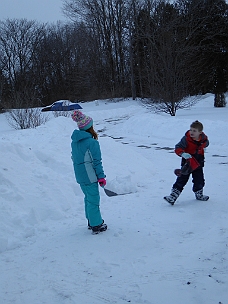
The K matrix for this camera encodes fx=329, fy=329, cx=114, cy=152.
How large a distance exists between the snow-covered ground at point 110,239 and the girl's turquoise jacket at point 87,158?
2.34 feet

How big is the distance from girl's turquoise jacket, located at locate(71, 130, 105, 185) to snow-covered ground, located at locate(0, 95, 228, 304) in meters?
0.71

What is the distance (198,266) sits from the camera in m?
3.05

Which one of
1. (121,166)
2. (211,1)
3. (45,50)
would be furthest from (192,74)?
(45,50)

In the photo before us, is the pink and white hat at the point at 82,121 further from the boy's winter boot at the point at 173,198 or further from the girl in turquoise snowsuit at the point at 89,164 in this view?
the boy's winter boot at the point at 173,198

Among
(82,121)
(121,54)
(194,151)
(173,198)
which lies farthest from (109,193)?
(121,54)

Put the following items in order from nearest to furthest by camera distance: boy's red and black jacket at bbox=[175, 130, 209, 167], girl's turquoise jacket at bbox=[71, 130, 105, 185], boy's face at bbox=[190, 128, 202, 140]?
girl's turquoise jacket at bbox=[71, 130, 105, 185], boy's face at bbox=[190, 128, 202, 140], boy's red and black jacket at bbox=[175, 130, 209, 167]

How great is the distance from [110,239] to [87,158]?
3.25 ft

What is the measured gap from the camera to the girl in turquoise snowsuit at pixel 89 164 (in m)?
3.94

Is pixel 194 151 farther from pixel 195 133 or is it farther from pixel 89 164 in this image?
pixel 89 164

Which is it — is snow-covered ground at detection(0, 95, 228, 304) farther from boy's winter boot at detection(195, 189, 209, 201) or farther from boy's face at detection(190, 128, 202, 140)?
boy's face at detection(190, 128, 202, 140)

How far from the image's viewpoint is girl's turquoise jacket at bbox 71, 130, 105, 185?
394cm

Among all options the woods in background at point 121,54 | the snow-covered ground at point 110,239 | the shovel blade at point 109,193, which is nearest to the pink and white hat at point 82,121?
the snow-covered ground at point 110,239

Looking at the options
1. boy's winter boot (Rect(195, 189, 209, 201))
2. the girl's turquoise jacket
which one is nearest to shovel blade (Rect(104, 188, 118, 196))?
boy's winter boot (Rect(195, 189, 209, 201))

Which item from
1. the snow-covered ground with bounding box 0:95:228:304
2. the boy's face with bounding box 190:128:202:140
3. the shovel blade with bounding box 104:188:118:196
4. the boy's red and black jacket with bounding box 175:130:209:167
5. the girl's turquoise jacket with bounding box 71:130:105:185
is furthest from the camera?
the shovel blade with bounding box 104:188:118:196
